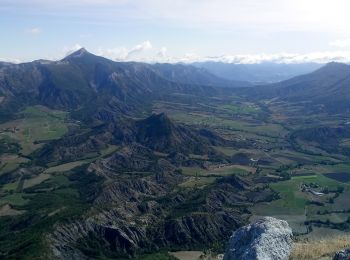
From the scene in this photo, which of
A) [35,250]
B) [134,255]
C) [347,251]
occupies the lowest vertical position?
[134,255]

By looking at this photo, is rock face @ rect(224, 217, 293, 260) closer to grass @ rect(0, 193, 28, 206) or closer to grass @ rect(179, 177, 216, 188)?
grass @ rect(0, 193, 28, 206)

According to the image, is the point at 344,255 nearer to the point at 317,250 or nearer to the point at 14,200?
the point at 317,250

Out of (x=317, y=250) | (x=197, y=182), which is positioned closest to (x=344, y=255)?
(x=317, y=250)

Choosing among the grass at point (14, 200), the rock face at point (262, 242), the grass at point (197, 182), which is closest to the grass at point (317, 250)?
the rock face at point (262, 242)

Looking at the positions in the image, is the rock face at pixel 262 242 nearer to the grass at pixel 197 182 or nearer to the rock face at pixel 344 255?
the rock face at pixel 344 255

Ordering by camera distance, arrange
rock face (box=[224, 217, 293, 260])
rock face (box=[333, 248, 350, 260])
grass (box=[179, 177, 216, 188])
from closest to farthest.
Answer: rock face (box=[333, 248, 350, 260]), rock face (box=[224, 217, 293, 260]), grass (box=[179, 177, 216, 188])

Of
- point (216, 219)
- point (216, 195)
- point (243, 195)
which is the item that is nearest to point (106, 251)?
point (216, 219)

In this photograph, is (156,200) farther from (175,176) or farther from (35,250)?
(35,250)

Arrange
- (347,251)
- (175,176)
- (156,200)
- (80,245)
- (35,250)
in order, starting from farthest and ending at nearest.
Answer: (175,176) < (156,200) < (80,245) < (35,250) < (347,251)

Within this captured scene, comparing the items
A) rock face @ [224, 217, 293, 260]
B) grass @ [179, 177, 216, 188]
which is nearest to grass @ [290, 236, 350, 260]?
rock face @ [224, 217, 293, 260]
